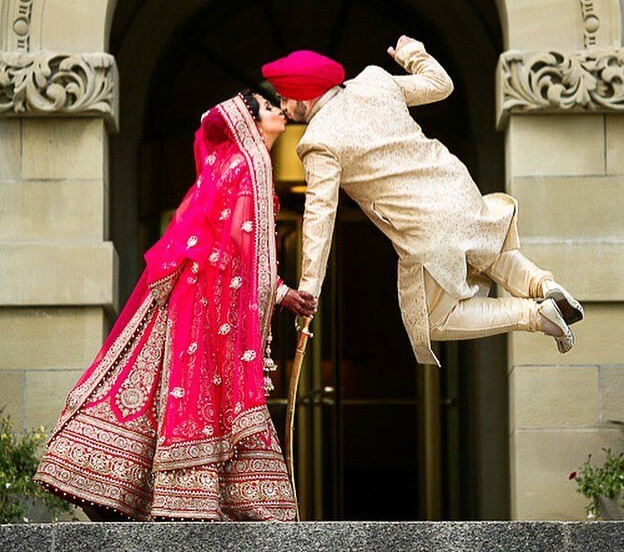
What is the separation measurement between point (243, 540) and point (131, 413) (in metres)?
1.23

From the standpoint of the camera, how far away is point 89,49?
441 inches

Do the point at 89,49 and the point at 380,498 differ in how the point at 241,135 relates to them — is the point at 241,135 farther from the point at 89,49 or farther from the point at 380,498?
the point at 380,498

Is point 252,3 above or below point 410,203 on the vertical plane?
above

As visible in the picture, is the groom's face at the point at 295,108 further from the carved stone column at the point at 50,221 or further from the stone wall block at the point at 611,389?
the stone wall block at the point at 611,389

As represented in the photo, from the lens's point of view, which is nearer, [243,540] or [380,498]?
[243,540]

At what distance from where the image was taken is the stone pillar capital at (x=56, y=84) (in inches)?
436

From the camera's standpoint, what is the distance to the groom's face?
8945mm

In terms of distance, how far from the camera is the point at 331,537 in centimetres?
740

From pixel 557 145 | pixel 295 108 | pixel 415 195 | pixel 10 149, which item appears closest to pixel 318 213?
pixel 415 195

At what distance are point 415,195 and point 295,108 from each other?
680 millimetres

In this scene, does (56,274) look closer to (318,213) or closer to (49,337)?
(49,337)

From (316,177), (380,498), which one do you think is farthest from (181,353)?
(380,498)

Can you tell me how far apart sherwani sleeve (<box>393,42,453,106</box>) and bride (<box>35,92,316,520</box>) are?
74 centimetres

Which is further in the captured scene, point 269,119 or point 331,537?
point 269,119
